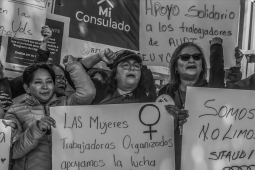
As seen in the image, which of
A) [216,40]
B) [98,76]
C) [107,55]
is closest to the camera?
[107,55]

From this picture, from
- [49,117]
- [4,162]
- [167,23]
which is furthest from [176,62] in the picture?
[4,162]

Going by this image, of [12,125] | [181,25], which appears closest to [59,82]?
[12,125]

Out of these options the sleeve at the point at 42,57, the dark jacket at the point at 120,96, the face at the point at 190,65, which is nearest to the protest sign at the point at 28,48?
the sleeve at the point at 42,57

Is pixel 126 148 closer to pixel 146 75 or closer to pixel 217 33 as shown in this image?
pixel 146 75

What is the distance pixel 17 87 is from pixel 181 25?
4.94 ft

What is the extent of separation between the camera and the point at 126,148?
3338mm

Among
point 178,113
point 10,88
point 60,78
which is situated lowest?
point 178,113

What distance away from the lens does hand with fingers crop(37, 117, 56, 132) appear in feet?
10.6

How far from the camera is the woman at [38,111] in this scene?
3.26 metres

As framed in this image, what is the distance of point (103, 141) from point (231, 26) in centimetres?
150

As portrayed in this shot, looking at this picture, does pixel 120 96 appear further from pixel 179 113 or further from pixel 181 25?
pixel 181 25

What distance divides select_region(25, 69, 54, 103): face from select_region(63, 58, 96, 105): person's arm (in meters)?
0.17

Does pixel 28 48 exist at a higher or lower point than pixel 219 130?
higher

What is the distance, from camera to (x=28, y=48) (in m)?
4.41
